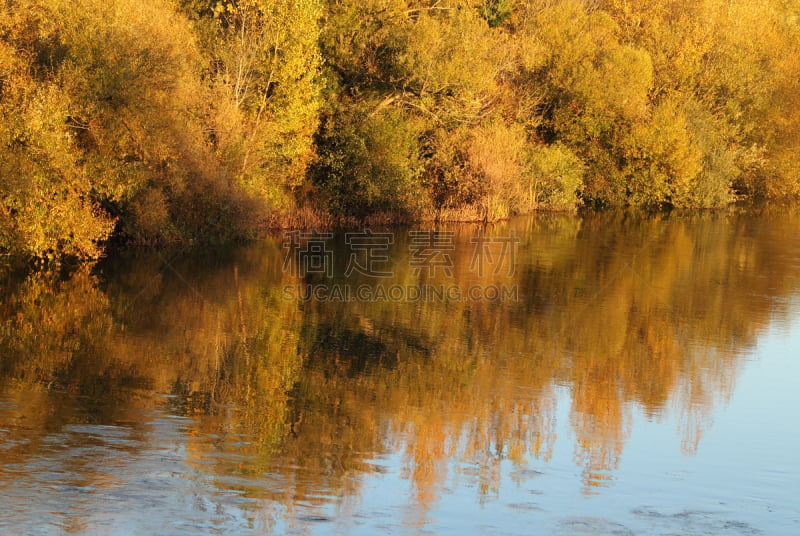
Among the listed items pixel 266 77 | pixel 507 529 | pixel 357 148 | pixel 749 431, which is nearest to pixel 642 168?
pixel 357 148

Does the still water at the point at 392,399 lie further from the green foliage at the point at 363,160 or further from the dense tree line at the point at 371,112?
the green foliage at the point at 363,160

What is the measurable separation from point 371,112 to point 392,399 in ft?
78.8

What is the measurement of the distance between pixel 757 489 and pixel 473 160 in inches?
1131

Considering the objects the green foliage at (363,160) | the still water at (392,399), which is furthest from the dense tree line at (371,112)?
the still water at (392,399)

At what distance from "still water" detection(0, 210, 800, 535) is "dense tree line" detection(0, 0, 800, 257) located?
2503 mm

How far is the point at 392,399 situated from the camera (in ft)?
48.0

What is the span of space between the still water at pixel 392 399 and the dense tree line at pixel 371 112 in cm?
250

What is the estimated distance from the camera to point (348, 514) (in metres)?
9.74

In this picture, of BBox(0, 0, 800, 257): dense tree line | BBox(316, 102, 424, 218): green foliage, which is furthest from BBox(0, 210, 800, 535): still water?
BBox(316, 102, 424, 218): green foliage

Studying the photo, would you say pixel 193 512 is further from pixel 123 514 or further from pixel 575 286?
pixel 575 286

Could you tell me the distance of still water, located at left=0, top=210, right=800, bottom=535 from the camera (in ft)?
32.9

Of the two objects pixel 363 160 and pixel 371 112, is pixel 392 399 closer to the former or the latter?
pixel 363 160

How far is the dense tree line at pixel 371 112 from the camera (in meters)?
24.7

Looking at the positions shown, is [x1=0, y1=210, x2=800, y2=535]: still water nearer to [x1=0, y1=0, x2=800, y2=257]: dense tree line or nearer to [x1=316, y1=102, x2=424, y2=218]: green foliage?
[x1=0, y1=0, x2=800, y2=257]: dense tree line
